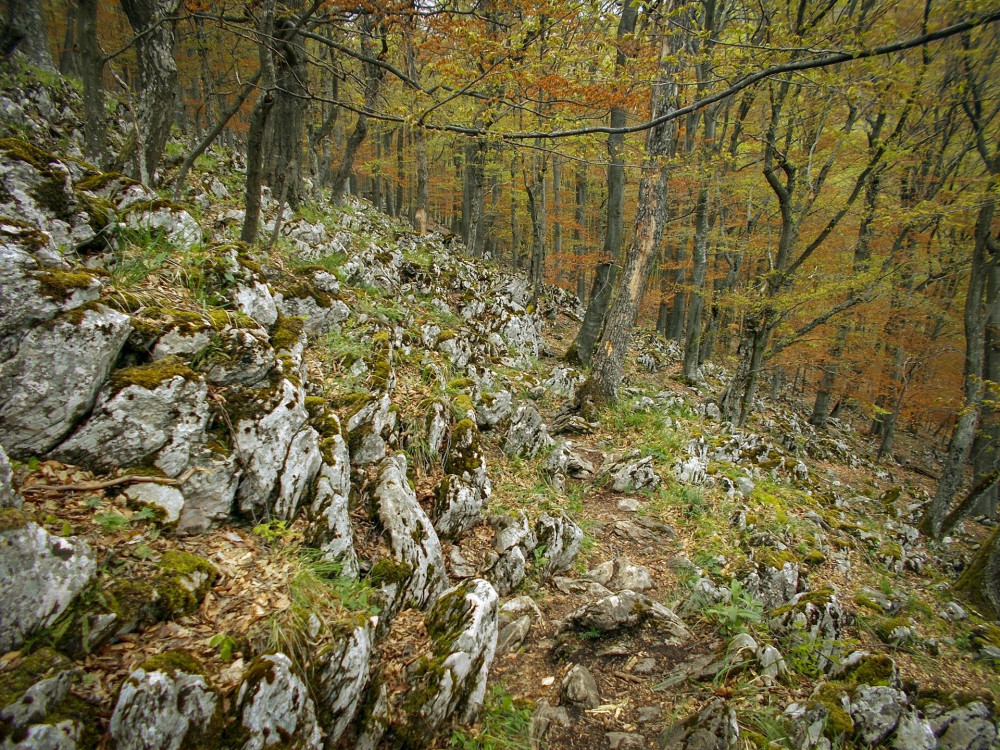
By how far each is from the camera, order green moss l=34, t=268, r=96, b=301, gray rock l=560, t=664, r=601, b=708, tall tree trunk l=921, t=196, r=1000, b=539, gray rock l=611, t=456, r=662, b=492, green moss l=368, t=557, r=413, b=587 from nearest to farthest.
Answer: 1. green moss l=34, t=268, r=96, b=301
2. gray rock l=560, t=664, r=601, b=708
3. green moss l=368, t=557, r=413, b=587
4. gray rock l=611, t=456, r=662, b=492
5. tall tree trunk l=921, t=196, r=1000, b=539

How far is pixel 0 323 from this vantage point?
8.87ft

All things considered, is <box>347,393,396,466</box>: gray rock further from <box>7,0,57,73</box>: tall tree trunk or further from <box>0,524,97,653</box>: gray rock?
<box>7,0,57,73</box>: tall tree trunk

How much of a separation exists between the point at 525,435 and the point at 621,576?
9.23 ft

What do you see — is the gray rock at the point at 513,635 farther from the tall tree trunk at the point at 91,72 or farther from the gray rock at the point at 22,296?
the tall tree trunk at the point at 91,72

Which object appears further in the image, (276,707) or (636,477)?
(636,477)

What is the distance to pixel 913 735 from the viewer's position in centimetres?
301

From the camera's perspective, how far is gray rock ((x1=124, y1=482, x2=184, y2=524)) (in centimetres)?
298

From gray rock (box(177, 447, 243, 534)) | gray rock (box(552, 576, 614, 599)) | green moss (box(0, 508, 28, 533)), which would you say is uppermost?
green moss (box(0, 508, 28, 533))

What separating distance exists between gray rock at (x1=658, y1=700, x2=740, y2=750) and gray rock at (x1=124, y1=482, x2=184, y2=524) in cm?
409

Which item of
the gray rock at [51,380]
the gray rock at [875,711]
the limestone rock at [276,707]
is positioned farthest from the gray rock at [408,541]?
the gray rock at [875,711]

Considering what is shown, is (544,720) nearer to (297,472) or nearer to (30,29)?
(297,472)

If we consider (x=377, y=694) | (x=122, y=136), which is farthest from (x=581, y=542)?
(x=122, y=136)

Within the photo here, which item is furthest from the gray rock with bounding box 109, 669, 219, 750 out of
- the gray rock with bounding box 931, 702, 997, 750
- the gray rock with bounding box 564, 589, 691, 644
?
the gray rock with bounding box 931, 702, 997, 750

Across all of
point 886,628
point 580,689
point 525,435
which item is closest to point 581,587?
point 580,689
